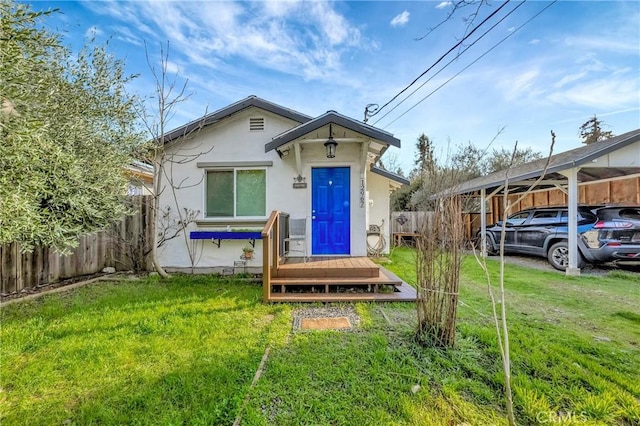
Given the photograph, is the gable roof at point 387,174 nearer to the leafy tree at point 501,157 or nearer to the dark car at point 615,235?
the dark car at point 615,235

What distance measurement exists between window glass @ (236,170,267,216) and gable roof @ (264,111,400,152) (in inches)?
51.9

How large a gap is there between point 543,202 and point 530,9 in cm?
916

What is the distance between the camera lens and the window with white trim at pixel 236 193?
6.82m

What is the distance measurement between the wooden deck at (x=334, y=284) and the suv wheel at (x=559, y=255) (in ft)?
16.8

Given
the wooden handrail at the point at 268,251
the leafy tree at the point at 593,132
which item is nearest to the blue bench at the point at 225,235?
the wooden handrail at the point at 268,251

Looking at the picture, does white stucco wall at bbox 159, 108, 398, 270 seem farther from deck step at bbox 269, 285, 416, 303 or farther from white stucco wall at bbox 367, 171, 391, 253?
white stucco wall at bbox 367, 171, 391, 253

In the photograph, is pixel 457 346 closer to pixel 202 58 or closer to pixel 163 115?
pixel 163 115

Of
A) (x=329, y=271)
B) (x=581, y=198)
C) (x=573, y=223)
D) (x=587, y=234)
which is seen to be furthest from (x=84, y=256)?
(x=581, y=198)

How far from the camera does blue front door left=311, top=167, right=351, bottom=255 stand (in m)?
6.59

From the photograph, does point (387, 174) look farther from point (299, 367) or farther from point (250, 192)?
point (299, 367)

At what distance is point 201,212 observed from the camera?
6820 mm

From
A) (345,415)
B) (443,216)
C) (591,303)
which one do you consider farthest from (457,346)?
(591,303)

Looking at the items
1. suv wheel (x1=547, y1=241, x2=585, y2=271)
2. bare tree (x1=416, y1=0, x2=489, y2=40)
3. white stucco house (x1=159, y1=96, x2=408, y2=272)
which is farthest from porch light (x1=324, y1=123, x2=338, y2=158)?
suv wheel (x1=547, y1=241, x2=585, y2=271)

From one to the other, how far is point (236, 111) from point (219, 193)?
6.63ft
